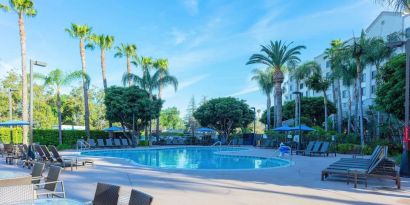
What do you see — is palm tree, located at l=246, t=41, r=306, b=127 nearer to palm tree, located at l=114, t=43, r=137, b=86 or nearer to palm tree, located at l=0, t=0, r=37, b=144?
palm tree, located at l=114, t=43, r=137, b=86

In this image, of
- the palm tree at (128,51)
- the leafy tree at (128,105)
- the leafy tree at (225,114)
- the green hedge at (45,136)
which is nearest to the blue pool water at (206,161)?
the green hedge at (45,136)

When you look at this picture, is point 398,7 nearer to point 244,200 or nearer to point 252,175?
point 252,175

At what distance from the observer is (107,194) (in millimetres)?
4219

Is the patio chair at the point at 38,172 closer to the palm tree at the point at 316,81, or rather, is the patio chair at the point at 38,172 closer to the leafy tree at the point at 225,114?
the leafy tree at the point at 225,114

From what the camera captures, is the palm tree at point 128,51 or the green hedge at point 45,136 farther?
the palm tree at point 128,51

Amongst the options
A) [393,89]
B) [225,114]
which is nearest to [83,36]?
[225,114]

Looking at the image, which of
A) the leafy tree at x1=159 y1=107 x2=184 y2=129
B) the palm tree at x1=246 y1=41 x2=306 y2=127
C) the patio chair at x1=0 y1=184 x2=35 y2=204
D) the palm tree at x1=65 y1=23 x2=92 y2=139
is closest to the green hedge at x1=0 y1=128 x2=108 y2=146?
the palm tree at x1=65 y1=23 x2=92 y2=139

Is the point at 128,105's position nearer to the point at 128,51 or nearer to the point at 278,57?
the point at 128,51

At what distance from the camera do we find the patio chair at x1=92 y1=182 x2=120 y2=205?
4125 millimetres

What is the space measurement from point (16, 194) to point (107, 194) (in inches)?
48.6

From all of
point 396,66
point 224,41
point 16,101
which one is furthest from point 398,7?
point 16,101

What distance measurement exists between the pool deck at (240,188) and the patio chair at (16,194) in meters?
3.11

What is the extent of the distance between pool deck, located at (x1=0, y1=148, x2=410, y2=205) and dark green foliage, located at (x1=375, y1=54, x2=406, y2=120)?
25.6ft

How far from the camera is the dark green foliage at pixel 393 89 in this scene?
56.9 ft
